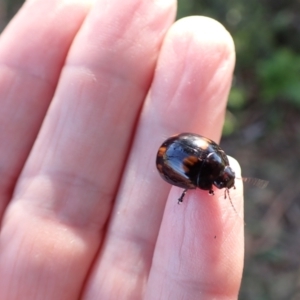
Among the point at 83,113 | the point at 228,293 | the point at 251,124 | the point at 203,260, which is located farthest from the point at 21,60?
the point at 251,124

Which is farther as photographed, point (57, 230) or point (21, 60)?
point (21, 60)

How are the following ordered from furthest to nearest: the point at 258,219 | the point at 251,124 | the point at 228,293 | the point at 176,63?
the point at 251,124, the point at 258,219, the point at 176,63, the point at 228,293

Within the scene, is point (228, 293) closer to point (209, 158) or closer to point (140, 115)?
point (209, 158)

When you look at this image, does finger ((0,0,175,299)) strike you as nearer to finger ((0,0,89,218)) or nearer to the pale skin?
the pale skin

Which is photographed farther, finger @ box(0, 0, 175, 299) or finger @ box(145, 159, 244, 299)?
finger @ box(0, 0, 175, 299)

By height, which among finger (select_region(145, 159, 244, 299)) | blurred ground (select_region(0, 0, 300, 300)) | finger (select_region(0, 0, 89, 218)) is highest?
finger (select_region(0, 0, 89, 218))

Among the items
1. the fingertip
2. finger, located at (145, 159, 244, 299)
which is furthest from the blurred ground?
finger, located at (145, 159, 244, 299)

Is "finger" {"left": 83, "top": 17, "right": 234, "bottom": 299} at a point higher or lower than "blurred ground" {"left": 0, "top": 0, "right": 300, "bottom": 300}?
higher
